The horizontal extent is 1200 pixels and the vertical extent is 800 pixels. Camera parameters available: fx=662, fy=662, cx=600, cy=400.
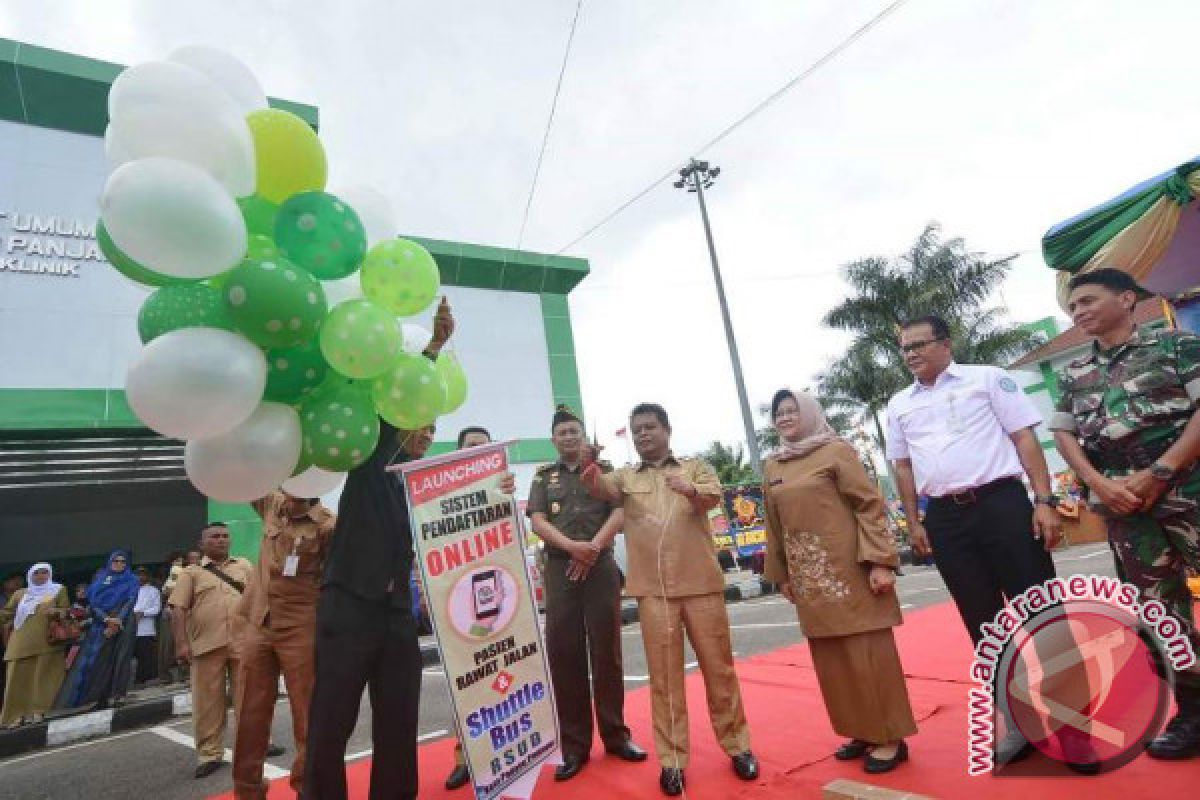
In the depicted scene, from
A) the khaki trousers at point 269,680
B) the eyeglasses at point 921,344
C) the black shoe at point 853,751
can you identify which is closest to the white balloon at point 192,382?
the khaki trousers at point 269,680

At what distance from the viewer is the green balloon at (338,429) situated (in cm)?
233

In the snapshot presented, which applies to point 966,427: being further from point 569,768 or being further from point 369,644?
point 369,644

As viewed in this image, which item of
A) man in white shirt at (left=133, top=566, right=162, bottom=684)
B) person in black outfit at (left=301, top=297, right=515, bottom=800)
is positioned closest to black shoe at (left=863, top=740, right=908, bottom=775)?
person in black outfit at (left=301, top=297, right=515, bottom=800)

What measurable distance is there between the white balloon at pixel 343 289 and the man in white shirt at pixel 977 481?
2414mm

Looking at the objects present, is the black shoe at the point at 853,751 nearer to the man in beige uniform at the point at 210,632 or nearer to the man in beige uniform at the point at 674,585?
the man in beige uniform at the point at 674,585

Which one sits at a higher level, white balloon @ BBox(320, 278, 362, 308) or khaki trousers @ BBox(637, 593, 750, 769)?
white balloon @ BBox(320, 278, 362, 308)

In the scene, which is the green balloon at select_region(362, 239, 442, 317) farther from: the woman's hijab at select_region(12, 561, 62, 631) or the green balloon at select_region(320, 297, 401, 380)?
the woman's hijab at select_region(12, 561, 62, 631)

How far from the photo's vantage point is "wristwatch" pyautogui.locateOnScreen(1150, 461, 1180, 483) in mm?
2309

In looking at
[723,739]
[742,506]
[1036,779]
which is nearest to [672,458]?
[723,739]

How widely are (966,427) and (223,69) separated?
10.9ft

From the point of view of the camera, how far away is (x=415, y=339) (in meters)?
3.05

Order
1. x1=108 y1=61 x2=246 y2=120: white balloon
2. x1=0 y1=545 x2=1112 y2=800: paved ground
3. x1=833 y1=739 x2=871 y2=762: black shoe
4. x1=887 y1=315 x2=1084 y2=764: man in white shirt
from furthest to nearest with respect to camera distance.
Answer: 1. x1=0 y1=545 x2=1112 y2=800: paved ground
2. x1=833 y1=739 x2=871 y2=762: black shoe
3. x1=887 y1=315 x2=1084 y2=764: man in white shirt
4. x1=108 y1=61 x2=246 y2=120: white balloon

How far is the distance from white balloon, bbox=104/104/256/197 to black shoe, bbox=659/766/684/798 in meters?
2.84

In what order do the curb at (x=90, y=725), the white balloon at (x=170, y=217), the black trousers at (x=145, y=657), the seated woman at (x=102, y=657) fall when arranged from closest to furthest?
the white balloon at (x=170, y=217), the curb at (x=90, y=725), the seated woman at (x=102, y=657), the black trousers at (x=145, y=657)
